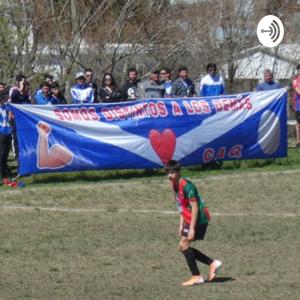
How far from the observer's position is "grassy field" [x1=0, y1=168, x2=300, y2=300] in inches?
394

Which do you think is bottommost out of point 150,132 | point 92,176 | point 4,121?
point 92,176

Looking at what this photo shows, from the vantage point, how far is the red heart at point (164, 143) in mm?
17766

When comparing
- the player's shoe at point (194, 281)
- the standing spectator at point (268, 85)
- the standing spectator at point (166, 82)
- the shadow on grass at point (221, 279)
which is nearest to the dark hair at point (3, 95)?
the standing spectator at point (166, 82)

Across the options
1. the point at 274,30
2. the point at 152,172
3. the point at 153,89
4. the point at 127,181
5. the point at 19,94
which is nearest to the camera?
the point at 127,181

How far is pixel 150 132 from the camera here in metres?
17.7

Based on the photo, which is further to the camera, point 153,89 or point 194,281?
point 153,89

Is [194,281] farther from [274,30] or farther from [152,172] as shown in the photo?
[274,30]

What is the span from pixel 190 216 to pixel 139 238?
Answer: 283 cm

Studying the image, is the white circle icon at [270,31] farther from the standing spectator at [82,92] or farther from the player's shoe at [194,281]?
the player's shoe at [194,281]

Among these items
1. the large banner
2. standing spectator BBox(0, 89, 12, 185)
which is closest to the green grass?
the large banner

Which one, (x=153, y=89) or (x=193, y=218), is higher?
(x=153, y=89)

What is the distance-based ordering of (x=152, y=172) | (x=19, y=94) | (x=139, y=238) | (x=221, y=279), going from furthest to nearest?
(x=152, y=172) → (x=19, y=94) → (x=139, y=238) → (x=221, y=279)

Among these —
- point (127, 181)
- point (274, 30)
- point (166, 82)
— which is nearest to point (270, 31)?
point (274, 30)

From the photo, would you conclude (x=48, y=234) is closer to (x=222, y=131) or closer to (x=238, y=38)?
(x=222, y=131)
